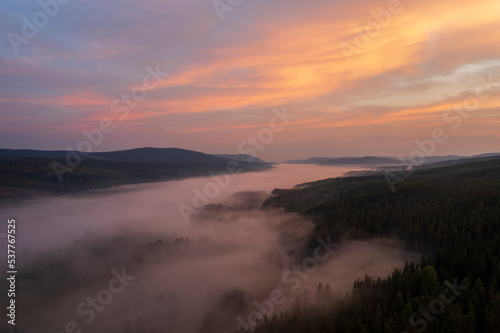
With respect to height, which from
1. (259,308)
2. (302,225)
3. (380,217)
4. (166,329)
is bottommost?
(166,329)

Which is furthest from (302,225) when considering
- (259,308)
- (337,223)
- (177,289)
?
(177,289)

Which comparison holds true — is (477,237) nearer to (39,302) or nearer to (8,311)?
(39,302)

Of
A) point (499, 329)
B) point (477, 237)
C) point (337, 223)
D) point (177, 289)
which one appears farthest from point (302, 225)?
point (499, 329)

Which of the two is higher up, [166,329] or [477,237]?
[477,237]

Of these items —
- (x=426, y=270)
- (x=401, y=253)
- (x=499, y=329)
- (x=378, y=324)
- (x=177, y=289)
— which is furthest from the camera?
(x=177, y=289)

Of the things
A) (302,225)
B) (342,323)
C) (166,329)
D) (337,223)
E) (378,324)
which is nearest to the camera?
(378,324)

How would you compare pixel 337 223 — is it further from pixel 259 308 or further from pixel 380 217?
pixel 259 308

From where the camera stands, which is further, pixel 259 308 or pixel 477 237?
pixel 259 308

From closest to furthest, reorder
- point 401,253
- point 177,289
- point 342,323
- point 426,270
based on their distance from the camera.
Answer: point 342,323 → point 426,270 → point 401,253 → point 177,289

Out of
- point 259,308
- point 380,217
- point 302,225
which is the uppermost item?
point 380,217
